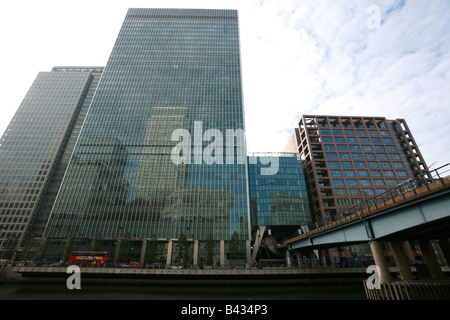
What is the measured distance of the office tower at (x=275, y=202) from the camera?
235 ft

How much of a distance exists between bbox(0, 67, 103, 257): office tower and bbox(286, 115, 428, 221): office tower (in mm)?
117438

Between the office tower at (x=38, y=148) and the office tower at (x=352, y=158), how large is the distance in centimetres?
11744

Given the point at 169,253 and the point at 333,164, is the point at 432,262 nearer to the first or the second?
the point at 333,164

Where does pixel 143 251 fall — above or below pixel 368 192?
below

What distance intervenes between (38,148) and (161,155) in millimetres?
77246

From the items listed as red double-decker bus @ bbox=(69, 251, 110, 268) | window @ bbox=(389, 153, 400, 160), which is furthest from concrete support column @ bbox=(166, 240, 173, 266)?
window @ bbox=(389, 153, 400, 160)

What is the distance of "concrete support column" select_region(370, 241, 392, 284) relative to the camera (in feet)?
75.9

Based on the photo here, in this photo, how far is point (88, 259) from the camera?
52.4 metres

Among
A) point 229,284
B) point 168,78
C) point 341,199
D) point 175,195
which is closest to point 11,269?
point 175,195

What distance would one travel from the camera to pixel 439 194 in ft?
56.4

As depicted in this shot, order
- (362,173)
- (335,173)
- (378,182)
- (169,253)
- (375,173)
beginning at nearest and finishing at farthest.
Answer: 1. (169,253)
2. (378,182)
3. (335,173)
4. (362,173)
5. (375,173)

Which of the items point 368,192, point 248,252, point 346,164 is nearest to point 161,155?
point 248,252

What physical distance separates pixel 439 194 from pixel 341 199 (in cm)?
6299

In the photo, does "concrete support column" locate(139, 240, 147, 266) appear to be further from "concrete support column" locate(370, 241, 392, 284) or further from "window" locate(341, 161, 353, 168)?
"window" locate(341, 161, 353, 168)
